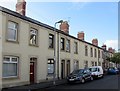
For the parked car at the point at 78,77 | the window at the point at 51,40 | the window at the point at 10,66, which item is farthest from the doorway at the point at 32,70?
the window at the point at 51,40

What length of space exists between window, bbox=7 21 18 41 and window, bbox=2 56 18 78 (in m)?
1.75

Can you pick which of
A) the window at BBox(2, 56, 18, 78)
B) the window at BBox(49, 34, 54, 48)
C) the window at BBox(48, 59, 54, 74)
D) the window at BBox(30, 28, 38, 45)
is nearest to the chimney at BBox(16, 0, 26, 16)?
the window at BBox(30, 28, 38, 45)

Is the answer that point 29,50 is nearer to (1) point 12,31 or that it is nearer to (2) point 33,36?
(2) point 33,36

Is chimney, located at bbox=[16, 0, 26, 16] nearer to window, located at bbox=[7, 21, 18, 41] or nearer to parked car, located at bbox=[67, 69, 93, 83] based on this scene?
window, located at bbox=[7, 21, 18, 41]

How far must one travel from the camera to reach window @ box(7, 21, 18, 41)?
21.0 meters

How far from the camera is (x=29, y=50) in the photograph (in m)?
23.7

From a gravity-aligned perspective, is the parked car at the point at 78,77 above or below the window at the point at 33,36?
below

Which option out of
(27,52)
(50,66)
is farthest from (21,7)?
(50,66)

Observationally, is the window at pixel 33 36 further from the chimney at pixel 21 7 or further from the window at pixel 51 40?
the window at pixel 51 40

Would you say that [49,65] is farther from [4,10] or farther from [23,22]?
[4,10]

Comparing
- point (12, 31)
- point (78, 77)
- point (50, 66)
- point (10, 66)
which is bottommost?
point (78, 77)

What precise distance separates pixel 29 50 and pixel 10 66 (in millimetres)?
3103

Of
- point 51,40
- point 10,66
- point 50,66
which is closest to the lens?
point 10,66

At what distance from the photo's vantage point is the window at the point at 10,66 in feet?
67.3
